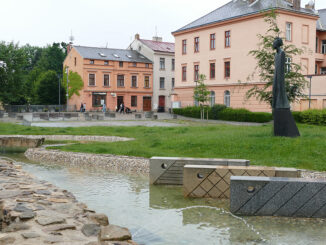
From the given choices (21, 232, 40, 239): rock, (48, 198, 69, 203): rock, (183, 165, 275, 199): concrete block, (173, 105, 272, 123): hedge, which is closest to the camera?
(21, 232, 40, 239): rock

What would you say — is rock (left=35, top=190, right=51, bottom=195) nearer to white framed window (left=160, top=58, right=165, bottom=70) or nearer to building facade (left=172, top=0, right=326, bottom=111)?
building facade (left=172, top=0, right=326, bottom=111)

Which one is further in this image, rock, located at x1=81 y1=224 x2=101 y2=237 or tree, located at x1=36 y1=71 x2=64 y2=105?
tree, located at x1=36 y1=71 x2=64 y2=105

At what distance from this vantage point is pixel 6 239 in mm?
4723

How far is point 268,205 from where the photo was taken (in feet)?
24.2

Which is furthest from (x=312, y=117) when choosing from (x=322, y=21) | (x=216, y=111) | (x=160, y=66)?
(x=160, y=66)

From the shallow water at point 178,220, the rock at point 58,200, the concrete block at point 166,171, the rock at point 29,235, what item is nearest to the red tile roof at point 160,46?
the concrete block at point 166,171

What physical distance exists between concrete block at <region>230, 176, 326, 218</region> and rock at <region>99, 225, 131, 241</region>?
2750mm

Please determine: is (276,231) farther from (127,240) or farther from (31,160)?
(31,160)

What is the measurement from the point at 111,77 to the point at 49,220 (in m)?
57.1

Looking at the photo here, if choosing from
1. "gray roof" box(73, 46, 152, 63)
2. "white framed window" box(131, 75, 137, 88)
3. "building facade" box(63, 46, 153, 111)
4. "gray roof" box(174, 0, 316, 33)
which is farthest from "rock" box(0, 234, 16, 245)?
"white framed window" box(131, 75, 137, 88)

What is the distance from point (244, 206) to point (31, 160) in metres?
9.37

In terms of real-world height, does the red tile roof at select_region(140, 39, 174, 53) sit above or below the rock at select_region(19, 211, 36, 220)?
above

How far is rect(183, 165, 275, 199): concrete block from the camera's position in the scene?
29.1 feet

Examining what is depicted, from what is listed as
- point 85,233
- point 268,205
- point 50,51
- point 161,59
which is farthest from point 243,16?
point 50,51
